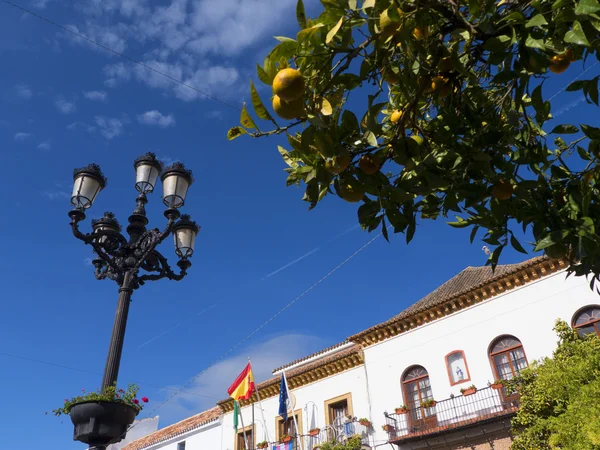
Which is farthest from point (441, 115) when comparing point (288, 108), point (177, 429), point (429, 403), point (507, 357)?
point (177, 429)

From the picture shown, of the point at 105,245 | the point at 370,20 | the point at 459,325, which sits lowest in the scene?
the point at 370,20

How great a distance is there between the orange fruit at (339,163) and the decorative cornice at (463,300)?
43.7 ft

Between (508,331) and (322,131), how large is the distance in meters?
15.2

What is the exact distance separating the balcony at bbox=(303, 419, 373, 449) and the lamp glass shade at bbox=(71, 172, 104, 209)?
48.0 ft

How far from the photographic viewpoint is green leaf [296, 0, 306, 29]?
1.70m

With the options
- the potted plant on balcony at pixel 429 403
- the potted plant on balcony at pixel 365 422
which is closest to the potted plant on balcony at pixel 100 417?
the potted plant on balcony at pixel 429 403

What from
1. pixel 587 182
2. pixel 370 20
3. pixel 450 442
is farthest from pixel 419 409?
pixel 370 20

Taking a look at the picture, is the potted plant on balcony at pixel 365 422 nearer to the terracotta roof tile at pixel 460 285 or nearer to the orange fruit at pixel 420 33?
the terracotta roof tile at pixel 460 285

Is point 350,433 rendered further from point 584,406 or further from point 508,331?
point 584,406

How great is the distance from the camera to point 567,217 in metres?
2.38

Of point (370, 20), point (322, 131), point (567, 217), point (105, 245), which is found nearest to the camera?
point (370, 20)

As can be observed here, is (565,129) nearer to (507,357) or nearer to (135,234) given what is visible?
(135,234)

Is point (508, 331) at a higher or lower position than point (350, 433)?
higher

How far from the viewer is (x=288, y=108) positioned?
1760mm
